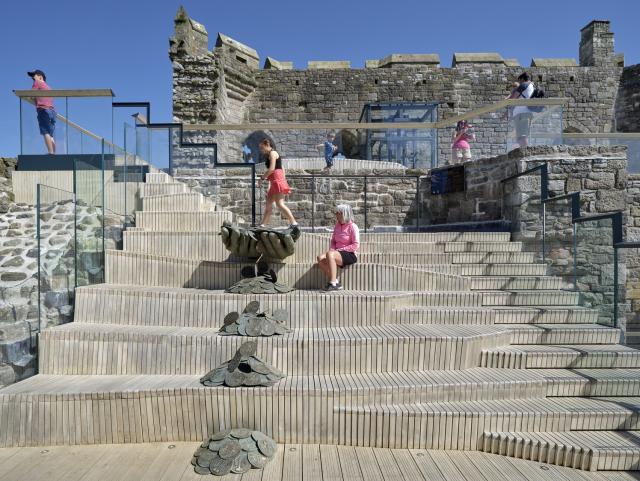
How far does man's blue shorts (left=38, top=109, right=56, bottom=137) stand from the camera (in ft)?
24.7

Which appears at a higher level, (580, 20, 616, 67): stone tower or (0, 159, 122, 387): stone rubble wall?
(580, 20, 616, 67): stone tower

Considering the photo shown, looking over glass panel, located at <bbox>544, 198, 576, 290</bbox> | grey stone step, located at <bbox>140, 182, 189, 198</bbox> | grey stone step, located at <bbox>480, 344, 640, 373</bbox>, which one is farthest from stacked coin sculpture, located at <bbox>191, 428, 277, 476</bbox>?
grey stone step, located at <bbox>140, 182, 189, 198</bbox>

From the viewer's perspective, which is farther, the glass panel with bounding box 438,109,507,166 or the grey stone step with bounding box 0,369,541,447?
the glass panel with bounding box 438,109,507,166

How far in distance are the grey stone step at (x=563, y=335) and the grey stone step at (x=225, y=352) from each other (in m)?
0.78

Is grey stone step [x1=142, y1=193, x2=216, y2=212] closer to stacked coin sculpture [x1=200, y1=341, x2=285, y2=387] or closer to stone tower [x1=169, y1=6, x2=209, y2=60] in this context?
stacked coin sculpture [x1=200, y1=341, x2=285, y2=387]

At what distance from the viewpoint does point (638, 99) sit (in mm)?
18125

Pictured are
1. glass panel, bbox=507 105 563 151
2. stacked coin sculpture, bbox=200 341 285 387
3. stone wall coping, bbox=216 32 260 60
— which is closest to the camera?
stacked coin sculpture, bbox=200 341 285 387

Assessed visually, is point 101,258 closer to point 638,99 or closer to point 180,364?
point 180,364

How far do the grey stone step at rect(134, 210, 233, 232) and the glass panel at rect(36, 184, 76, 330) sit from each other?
4.87 ft

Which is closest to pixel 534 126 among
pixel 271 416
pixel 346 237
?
pixel 346 237

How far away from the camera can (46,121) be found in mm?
7547

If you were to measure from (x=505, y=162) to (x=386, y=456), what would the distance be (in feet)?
17.6

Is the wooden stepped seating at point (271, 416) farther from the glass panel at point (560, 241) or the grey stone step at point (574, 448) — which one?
the glass panel at point (560, 241)

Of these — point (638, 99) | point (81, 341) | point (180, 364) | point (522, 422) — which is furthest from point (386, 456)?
point (638, 99)
